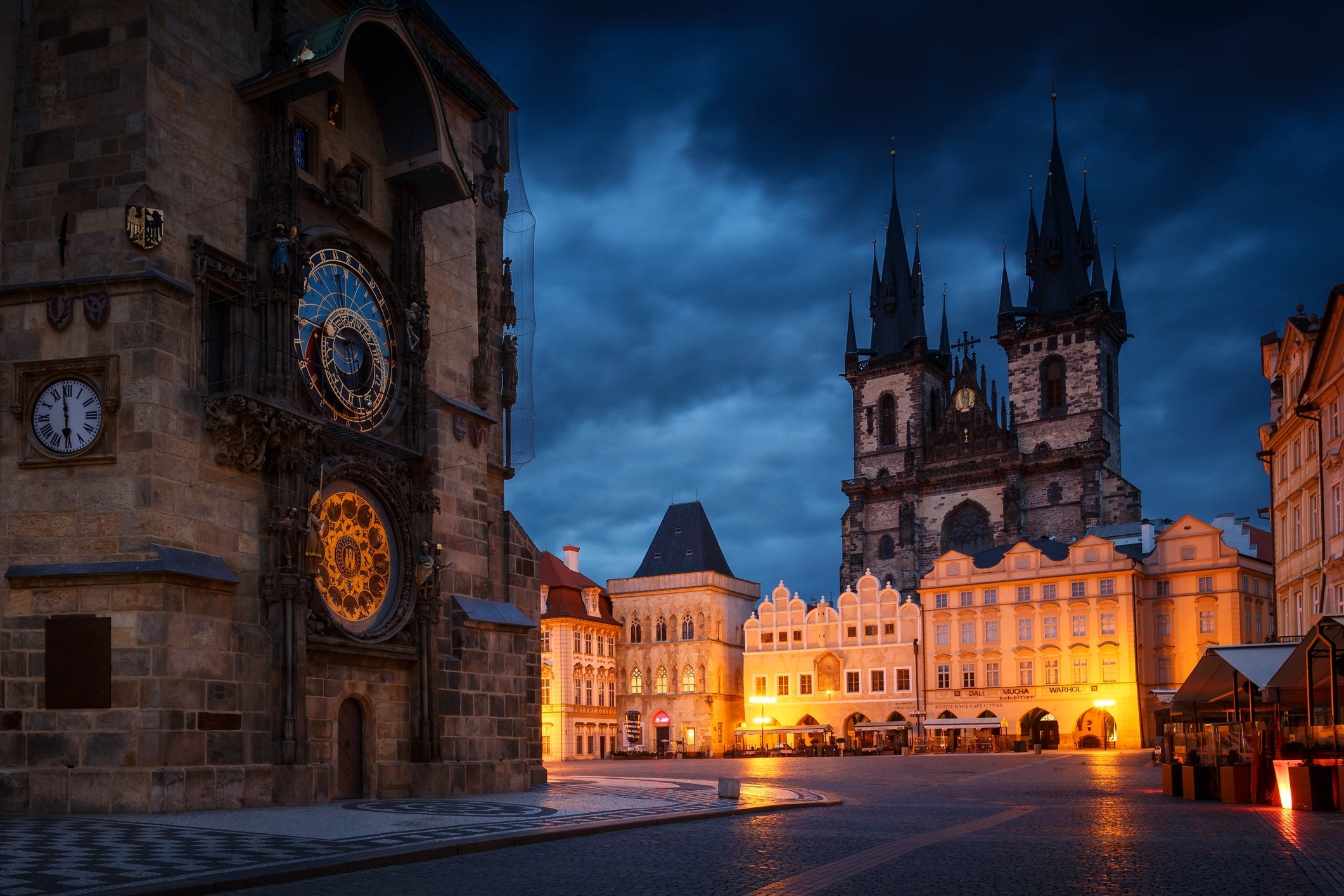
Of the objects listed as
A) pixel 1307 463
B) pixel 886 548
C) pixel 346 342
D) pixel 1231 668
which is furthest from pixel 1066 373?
pixel 346 342

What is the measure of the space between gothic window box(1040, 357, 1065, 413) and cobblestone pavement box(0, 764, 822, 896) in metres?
74.5

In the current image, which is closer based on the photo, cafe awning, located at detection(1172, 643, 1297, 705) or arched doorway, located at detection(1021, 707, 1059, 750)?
cafe awning, located at detection(1172, 643, 1297, 705)

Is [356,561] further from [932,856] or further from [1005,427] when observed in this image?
[1005,427]

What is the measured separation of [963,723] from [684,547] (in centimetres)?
2789

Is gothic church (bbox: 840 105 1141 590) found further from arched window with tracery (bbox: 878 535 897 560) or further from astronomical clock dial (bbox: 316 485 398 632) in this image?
astronomical clock dial (bbox: 316 485 398 632)

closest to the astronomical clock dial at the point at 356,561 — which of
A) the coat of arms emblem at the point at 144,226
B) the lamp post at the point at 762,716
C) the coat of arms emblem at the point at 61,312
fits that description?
the coat of arms emblem at the point at 61,312

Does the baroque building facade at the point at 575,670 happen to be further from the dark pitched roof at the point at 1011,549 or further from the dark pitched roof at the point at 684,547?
the dark pitched roof at the point at 1011,549

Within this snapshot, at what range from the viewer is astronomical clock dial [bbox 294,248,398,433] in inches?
814

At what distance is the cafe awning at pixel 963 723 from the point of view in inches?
2835

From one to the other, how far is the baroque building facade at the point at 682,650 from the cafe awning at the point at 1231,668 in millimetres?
61419

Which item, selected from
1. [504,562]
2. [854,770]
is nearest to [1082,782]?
[854,770]

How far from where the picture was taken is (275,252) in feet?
63.7

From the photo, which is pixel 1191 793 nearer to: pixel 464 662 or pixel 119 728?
pixel 464 662

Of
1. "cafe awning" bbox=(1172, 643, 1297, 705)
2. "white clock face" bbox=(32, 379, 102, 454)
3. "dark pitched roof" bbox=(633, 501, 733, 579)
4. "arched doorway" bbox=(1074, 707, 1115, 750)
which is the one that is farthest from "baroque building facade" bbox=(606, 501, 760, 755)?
"white clock face" bbox=(32, 379, 102, 454)
